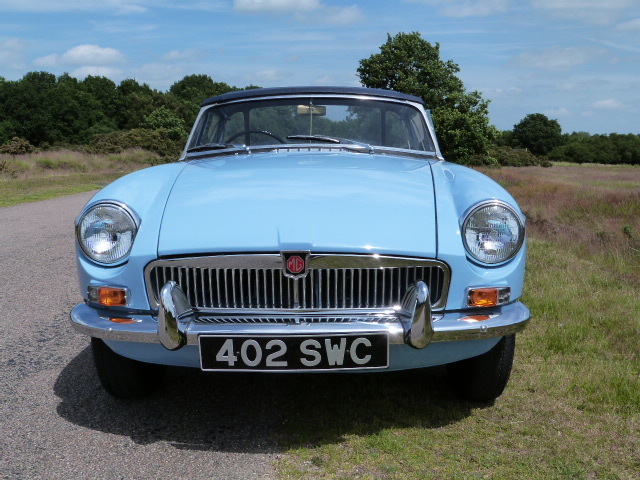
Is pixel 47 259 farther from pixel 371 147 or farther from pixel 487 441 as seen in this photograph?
pixel 487 441

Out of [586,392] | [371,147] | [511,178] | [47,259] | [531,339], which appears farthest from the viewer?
[511,178]

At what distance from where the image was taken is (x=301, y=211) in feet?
8.43

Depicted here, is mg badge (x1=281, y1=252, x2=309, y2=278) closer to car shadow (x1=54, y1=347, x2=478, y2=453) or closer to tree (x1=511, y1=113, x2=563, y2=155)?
car shadow (x1=54, y1=347, x2=478, y2=453)

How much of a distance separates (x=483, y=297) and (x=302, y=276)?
73cm

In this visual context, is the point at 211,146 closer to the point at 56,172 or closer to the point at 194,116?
the point at 56,172

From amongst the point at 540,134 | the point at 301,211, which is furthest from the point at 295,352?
the point at 540,134

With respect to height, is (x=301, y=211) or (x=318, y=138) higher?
(x=318, y=138)

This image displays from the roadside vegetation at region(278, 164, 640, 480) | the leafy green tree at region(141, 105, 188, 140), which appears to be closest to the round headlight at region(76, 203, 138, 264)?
the roadside vegetation at region(278, 164, 640, 480)

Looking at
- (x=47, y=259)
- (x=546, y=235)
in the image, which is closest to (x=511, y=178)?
(x=546, y=235)

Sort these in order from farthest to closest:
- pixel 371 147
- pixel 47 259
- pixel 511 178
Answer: pixel 511 178
pixel 47 259
pixel 371 147

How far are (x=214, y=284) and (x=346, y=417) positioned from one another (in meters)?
0.87

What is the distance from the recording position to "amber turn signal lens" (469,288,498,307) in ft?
8.33

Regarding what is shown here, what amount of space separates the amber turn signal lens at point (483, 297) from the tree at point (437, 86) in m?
40.4

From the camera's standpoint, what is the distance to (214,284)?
2.49m
